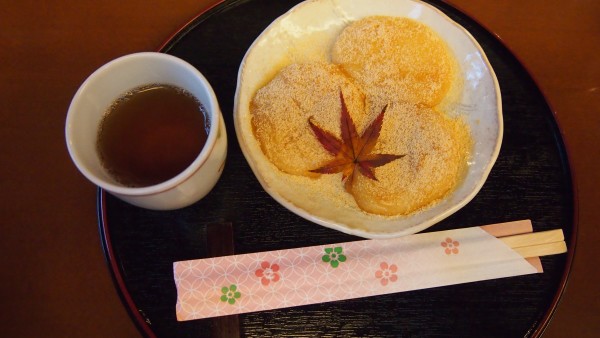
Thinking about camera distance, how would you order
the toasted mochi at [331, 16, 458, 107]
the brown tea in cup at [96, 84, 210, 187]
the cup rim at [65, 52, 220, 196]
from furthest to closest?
the toasted mochi at [331, 16, 458, 107] → the brown tea in cup at [96, 84, 210, 187] → the cup rim at [65, 52, 220, 196]

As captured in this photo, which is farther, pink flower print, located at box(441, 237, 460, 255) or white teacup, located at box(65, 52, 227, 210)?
Answer: pink flower print, located at box(441, 237, 460, 255)

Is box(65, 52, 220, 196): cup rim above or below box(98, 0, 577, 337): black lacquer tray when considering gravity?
above

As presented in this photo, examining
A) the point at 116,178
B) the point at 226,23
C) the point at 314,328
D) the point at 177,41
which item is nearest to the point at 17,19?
the point at 177,41

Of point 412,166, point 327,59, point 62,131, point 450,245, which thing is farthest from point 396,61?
point 62,131

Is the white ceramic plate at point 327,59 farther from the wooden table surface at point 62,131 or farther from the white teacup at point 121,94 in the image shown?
the wooden table surface at point 62,131

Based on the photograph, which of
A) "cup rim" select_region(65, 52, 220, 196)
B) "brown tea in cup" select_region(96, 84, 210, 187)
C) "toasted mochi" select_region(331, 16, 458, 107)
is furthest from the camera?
"toasted mochi" select_region(331, 16, 458, 107)

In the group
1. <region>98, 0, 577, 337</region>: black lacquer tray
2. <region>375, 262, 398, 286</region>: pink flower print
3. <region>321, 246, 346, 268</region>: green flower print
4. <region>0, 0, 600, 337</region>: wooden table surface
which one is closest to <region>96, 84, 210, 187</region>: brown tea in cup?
<region>98, 0, 577, 337</region>: black lacquer tray

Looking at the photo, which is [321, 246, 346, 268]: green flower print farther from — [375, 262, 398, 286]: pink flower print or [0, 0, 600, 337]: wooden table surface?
[0, 0, 600, 337]: wooden table surface
